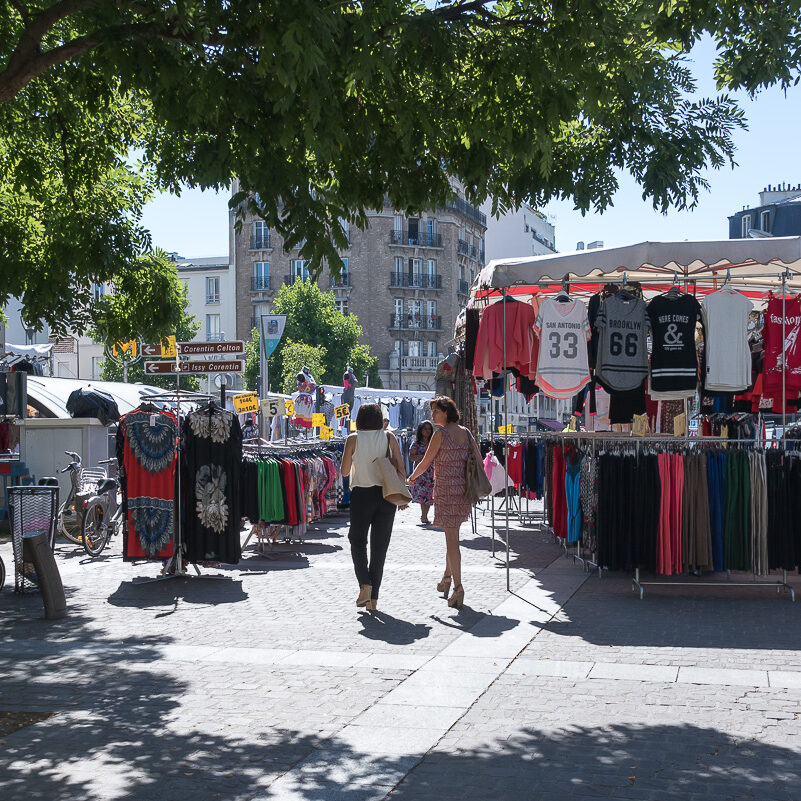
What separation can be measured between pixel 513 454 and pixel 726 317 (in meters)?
7.70

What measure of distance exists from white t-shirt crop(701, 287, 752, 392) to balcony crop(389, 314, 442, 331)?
66.4 m

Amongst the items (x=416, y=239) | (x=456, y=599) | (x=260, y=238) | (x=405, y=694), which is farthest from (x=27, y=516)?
(x=260, y=238)

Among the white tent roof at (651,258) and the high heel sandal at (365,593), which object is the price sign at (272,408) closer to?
the white tent roof at (651,258)

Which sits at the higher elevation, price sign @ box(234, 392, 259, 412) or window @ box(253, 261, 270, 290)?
window @ box(253, 261, 270, 290)

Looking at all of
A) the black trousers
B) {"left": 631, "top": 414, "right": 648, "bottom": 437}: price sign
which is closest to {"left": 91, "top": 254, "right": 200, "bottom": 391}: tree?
the black trousers

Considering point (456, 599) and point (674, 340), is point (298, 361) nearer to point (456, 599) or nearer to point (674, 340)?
point (674, 340)

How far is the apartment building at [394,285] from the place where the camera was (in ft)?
253

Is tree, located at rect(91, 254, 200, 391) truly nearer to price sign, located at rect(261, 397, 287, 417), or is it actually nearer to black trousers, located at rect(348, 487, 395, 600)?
price sign, located at rect(261, 397, 287, 417)

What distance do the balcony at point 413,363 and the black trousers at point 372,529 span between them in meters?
67.1

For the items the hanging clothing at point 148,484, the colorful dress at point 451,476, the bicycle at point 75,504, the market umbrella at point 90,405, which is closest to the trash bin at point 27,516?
the hanging clothing at point 148,484

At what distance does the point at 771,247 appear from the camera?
10656mm

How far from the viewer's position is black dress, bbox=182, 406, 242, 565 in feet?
39.8

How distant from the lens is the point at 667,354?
36.4ft

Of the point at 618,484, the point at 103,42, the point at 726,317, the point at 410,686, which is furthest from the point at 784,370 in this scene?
the point at 103,42
